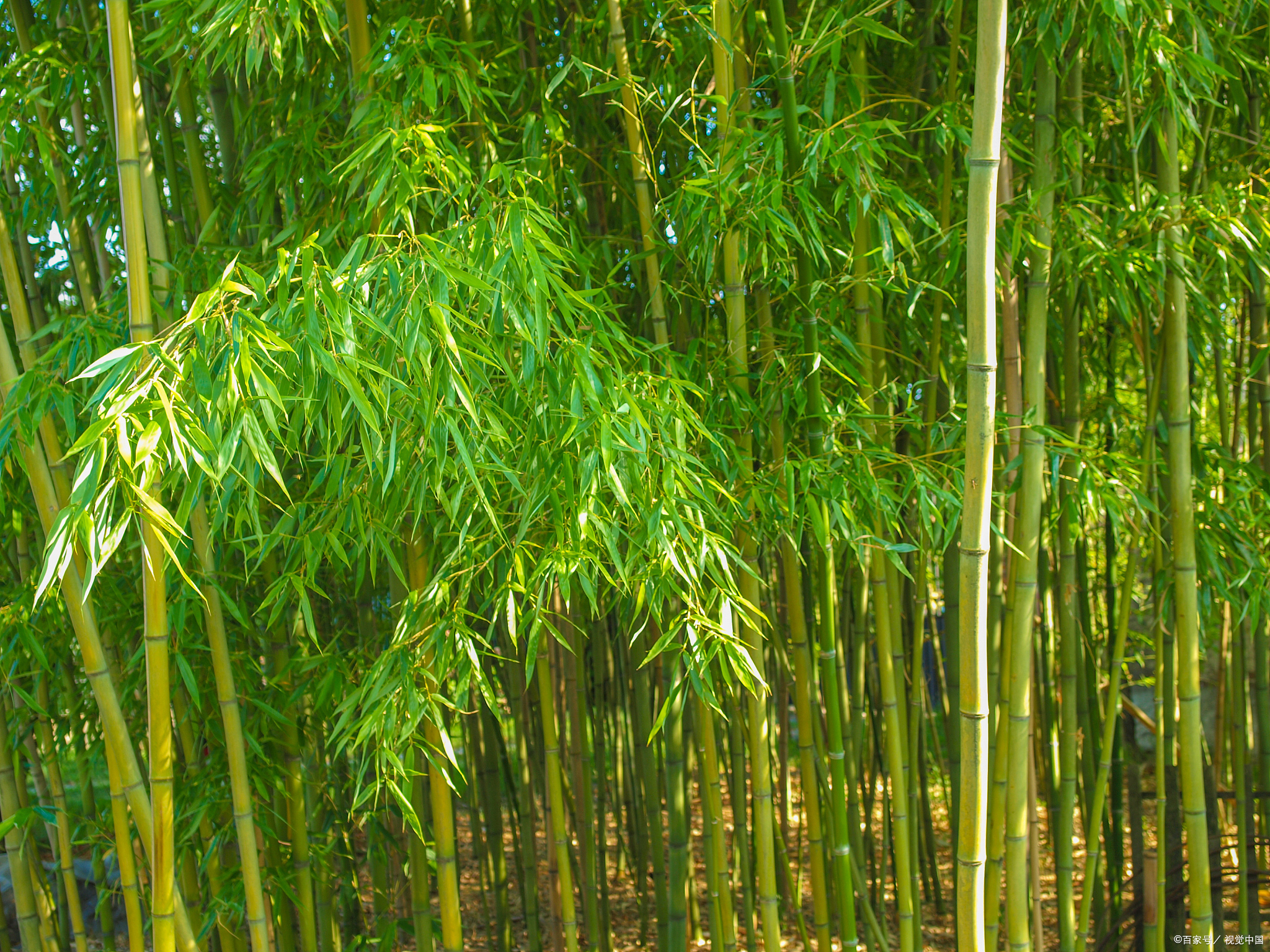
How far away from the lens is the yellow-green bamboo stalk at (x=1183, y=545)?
78.4 inches

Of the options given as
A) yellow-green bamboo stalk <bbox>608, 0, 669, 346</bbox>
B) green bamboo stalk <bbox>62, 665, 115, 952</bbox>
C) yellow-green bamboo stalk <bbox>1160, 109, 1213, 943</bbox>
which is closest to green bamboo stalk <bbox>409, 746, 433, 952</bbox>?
green bamboo stalk <bbox>62, 665, 115, 952</bbox>

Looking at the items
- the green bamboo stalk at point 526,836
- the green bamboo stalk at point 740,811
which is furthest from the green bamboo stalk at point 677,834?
the green bamboo stalk at point 526,836

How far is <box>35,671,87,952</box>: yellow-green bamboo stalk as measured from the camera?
2.29 meters

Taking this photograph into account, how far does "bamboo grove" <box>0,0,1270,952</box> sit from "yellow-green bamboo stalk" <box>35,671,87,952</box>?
0.8 inches

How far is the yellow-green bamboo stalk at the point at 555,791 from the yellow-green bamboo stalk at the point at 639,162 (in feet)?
2.41

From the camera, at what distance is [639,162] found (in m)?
1.87

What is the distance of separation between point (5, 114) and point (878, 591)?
1999 millimetres

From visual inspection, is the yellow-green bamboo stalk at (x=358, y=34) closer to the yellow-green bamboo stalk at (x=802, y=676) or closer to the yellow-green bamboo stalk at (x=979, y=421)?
the yellow-green bamboo stalk at (x=802, y=676)

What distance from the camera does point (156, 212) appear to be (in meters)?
1.80

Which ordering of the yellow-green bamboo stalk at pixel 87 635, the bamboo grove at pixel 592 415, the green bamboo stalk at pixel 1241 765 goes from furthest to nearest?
1. the green bamboo stalk at pixel 1241 765
2. the yellow-green bamboo stalk at pixel 87 635
3. the bamboo grove at pixel 592 415

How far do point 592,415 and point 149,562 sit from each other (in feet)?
2.40

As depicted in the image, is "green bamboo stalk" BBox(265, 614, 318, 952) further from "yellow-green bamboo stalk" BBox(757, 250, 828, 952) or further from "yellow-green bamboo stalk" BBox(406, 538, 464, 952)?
"yellow-green bamboo stalk" BBox(757, 250, 828, 952)

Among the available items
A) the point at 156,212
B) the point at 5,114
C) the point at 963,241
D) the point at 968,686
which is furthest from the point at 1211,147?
the point at 5,114

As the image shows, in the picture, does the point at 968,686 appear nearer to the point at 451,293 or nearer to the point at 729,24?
the point at 451,293
